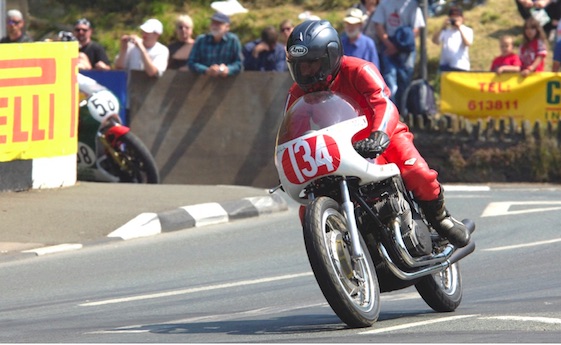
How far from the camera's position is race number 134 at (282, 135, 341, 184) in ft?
24.2

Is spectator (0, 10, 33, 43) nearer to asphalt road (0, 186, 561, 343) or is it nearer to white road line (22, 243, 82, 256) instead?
asphalt road (0, 186, 561, 343)

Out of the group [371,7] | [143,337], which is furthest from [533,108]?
[143,337]

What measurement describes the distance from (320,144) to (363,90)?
2.05 ft

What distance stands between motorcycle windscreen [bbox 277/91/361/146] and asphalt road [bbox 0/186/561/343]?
3.62ft

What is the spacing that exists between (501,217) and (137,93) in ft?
19.2

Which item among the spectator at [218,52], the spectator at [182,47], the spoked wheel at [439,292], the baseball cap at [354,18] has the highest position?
the spoked wheel at [439,292]

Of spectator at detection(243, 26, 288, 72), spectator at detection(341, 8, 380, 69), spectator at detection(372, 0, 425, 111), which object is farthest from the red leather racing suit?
spectator at detection(243, 26, 288, 72)

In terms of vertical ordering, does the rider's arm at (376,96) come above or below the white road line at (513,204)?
above

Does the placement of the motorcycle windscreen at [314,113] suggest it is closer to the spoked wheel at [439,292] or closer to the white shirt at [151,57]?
the spoked wheel at [439,292]

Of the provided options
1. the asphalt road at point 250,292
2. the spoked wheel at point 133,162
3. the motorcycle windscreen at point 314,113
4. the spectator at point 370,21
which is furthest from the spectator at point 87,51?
the motorcycle windscreen at point 314,113

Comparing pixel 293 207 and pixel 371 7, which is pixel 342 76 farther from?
pixel 371 7

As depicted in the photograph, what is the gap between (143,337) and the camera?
291 inches

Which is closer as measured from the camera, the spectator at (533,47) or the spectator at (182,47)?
the spectator at (533,47)

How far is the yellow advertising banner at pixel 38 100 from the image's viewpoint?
13633 millimetres
